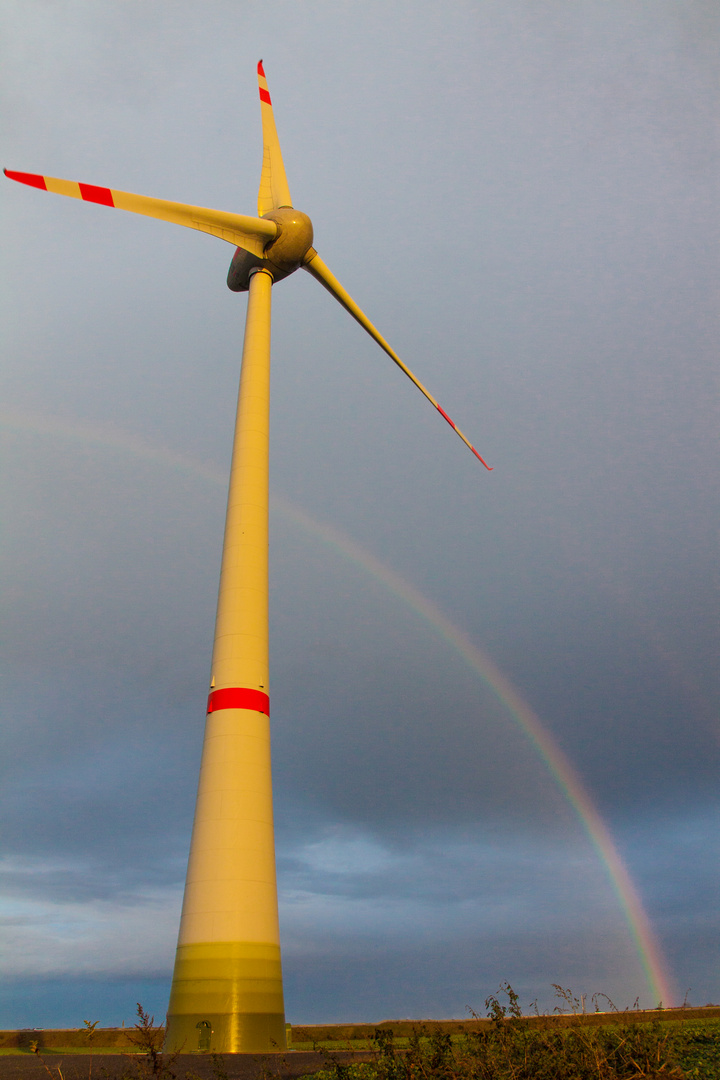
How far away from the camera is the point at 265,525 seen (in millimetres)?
38781

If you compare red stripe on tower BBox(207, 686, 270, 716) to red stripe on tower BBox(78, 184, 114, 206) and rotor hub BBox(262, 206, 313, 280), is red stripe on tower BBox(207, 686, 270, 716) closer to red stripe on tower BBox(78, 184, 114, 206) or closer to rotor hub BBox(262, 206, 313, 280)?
red stripe on tower BBox(78, 184, 114, 206)

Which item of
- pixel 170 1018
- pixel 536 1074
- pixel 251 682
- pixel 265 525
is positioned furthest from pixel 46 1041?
pixel 536 1074

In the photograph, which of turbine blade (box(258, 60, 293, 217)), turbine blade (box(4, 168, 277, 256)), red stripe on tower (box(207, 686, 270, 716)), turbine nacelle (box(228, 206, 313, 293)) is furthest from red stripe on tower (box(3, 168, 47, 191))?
red stripe on tower (box(207, 686, 270, 716))

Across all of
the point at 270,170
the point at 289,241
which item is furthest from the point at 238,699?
the point at 270,170

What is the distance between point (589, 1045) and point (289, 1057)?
16.3 meters

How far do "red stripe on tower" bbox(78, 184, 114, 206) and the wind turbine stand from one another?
0.05 meters

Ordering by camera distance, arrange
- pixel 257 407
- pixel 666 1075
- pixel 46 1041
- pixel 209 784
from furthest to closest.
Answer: pixel 257 407
pixel 46 1041
pixel 209 784
pixel 666 1075

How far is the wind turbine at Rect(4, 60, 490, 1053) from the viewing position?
94.7 ft

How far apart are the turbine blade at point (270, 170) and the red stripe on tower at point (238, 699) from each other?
3027 centimetres

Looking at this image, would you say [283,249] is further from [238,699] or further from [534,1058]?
[534,1058]

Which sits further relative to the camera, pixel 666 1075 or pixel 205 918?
pixel 205 918

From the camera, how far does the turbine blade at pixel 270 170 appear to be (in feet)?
164

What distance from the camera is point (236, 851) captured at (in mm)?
30672

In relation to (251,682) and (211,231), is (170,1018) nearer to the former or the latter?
(251,682)
